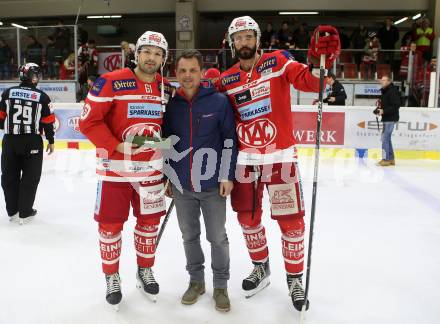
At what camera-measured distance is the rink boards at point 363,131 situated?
7.56 metres

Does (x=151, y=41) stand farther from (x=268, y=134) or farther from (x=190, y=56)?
(x=268, y=134)

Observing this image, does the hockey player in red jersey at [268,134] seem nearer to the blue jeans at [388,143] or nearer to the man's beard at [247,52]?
the man's beard at [247,52]

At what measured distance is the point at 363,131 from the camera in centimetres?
772

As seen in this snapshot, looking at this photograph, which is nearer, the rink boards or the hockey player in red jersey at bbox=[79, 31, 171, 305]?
the hockey player in red jersey at bbox=[79, 31, 171, 305]

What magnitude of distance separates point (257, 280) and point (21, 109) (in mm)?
2661

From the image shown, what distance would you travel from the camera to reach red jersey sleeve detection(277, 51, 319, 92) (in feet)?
7.57

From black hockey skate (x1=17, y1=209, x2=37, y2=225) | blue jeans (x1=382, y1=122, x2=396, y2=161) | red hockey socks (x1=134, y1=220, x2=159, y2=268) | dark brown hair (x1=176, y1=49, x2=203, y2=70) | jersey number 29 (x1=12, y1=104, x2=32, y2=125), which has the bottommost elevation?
black hockey skate (x1=17, y1=209, x2=37, y2=225)

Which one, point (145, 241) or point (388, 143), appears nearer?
point (145, 241)

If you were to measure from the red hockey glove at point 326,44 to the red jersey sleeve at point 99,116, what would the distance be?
1067 mm

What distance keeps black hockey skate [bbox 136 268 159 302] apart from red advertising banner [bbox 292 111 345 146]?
5.49 m

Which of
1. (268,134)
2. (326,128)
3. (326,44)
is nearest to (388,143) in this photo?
(326,128)

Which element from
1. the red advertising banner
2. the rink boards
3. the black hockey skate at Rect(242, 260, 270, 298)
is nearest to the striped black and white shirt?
the black hockey skate at Rect(242, 260, 270, 298)

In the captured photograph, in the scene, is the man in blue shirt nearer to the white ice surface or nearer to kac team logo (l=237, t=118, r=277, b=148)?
kac team logo (l=237, t=118, r=277, b=148)

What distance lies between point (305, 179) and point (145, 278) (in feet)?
12.8
